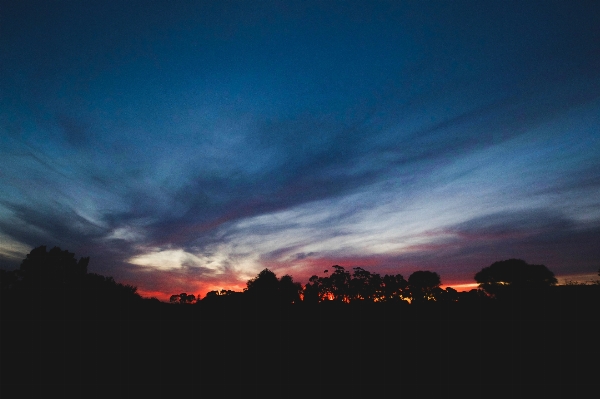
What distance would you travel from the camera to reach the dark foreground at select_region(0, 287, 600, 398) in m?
8.95

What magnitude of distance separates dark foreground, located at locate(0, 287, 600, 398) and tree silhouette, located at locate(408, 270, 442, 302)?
5955 centimetres

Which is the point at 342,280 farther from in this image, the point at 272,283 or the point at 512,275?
the point at 512,275

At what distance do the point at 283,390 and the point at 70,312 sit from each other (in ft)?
30.7

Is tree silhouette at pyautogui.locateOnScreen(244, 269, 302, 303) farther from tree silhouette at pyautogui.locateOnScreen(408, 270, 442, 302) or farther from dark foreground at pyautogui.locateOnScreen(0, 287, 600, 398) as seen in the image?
dark foreground at pyautogui.locateOnScreen(0, 287, 600, 398)

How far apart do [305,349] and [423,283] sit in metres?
68.4

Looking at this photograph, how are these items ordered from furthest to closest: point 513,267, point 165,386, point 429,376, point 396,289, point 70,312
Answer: point 396,289, point 513,267, point 70,312, point 429,376, point 165,386

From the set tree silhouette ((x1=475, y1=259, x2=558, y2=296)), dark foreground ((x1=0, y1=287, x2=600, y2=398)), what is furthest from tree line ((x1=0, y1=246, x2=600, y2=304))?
dark foreground ((x1=0, y1=287, x2=600, y2=398))

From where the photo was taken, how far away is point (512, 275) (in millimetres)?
54031

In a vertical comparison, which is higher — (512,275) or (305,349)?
(512,275)

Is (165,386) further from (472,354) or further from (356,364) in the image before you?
(472,354)

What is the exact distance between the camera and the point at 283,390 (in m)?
A: 9.55

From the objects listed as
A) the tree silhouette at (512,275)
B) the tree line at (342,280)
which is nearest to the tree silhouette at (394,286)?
the tree line at (342,280)

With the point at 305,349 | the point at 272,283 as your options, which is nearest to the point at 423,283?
the point at 272,283

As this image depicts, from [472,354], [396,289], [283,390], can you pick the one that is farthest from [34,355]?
[396,289]
